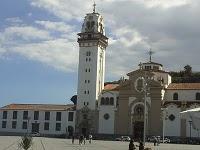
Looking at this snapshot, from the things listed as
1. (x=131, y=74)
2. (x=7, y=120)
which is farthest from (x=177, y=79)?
(x=7, y=120)

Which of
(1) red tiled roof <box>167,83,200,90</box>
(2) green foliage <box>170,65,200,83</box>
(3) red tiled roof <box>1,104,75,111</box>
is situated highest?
(2) green foliage <box>170,65,200,83</box>

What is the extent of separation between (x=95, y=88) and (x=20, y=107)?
21038 mm

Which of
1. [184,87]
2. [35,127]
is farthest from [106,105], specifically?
[35,127]

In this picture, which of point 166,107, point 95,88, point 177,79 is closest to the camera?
point 166,107

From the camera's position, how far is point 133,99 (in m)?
86.1

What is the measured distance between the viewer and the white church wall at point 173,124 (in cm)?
8131

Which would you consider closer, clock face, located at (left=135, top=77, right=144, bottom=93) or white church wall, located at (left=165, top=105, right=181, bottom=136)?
white church wall, located at (left=165, top=105, right=181, bottom=136)

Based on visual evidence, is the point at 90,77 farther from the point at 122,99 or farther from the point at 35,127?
the point at 35,127

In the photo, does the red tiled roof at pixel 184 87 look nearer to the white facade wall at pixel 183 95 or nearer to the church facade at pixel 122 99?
the church facade at pixel 122 99

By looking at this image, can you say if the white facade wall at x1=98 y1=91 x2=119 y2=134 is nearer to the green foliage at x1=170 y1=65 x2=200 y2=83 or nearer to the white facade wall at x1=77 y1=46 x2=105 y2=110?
the white facade wall at x1=77 y1=46 x2=105 y2=110

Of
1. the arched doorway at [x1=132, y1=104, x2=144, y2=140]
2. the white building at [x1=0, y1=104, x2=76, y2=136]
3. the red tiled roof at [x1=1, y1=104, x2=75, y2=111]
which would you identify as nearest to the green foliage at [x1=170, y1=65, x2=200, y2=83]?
Answer: the arched doorway at [x1=132, y1=104, x2=144, y2=140]

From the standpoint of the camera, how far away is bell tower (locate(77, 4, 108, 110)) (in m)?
89.4

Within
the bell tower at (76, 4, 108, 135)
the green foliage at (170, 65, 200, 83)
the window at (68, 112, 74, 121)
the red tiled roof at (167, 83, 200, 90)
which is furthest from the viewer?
the green foliage at (170, 65, 200, 83)

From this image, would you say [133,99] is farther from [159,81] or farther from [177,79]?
[177,79]
